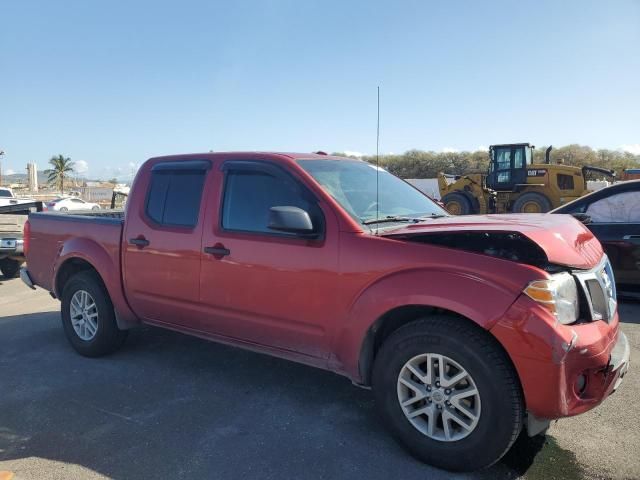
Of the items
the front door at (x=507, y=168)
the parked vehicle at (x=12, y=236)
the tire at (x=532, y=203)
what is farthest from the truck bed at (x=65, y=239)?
the front door at (x=507, y=168)

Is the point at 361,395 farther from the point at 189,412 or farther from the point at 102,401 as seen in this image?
the point at 102,401

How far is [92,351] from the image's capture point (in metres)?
4.89

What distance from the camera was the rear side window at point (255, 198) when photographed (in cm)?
368

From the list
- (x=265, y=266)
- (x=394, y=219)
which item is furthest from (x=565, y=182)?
(x=265, y=266)

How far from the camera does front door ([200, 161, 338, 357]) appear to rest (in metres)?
3.39

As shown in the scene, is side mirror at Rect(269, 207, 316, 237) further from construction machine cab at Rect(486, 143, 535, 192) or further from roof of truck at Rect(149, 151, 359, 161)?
construction machine cab at Rect(486, 143, 535, 192)

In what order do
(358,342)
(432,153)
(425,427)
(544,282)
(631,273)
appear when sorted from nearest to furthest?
(544,282), (425,427), (358,342), (631,273), (432,153)

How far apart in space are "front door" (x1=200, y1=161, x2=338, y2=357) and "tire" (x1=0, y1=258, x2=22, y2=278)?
732cm

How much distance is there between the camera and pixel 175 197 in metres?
4.34

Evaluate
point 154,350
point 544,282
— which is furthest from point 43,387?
point 544,282

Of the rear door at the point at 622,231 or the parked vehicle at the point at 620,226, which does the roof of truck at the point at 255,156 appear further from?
the rear door at the point at 622,231

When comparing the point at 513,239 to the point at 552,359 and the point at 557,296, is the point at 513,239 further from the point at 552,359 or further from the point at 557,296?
the point at 552,359

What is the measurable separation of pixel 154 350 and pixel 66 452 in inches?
77.3

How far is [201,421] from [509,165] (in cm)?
1672
